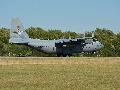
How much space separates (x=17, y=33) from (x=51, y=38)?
55925mm

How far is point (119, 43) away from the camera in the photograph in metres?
121

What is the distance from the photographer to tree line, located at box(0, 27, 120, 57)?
107156mm

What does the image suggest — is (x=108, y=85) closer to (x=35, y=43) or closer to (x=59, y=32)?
(x=35, y=43)

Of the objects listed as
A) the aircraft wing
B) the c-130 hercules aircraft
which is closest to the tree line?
the c-130 hercules aircraft

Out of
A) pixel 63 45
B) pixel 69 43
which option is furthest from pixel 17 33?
pixel 69 43

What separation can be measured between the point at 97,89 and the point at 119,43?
343 feet

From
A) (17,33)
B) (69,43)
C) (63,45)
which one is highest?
(17,33)

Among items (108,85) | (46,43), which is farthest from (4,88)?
(46,43)

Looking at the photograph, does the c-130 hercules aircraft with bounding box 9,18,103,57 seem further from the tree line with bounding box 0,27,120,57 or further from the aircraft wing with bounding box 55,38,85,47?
the tree line with bounding box 0,27,120,57

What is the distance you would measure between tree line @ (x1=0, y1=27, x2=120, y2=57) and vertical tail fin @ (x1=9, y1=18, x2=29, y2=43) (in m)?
15.0

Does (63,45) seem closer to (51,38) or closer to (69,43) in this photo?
(69,43)

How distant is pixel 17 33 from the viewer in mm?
81750

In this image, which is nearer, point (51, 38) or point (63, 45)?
point (63, 45)

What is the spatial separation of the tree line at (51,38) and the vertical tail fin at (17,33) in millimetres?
14973
